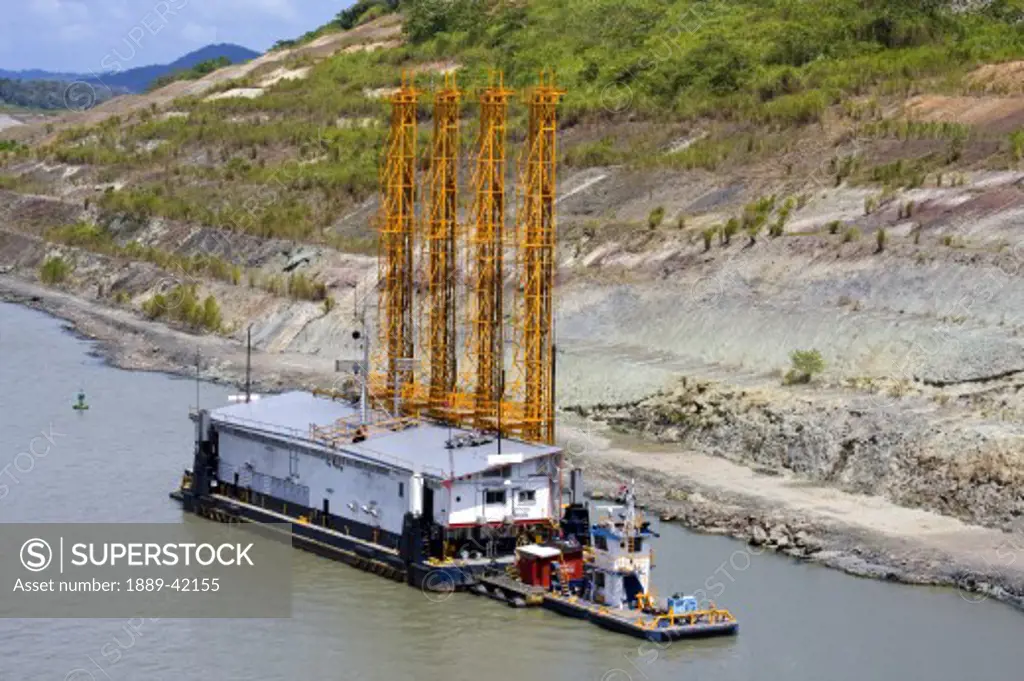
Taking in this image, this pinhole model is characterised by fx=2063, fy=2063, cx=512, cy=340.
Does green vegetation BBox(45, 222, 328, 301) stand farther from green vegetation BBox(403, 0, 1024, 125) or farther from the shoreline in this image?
green vegetation BBox(403, 0, 1024, 125)

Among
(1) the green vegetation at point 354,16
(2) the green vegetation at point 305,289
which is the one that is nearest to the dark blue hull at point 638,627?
(2) the green vegetation at point 305,289

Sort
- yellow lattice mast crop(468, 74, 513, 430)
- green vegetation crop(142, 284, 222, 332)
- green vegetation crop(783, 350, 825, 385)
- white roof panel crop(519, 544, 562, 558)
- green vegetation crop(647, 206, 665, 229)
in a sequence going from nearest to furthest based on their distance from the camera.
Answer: white roof panel crop(519, 544, 562, 558)
yellow lattice mast crop(468, 74, 513, 430)
green vegetation crop(783, 350, 825, 385)
green vegetation crop(647, 206, 665, 229)
green vegetation crop(142, 284, 222, 332)

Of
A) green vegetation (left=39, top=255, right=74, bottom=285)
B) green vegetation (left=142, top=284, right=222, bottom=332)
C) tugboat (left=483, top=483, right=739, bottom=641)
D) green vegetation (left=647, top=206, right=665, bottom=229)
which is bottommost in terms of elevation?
tugboat (left=483, top=483, right=739, bottom=641)

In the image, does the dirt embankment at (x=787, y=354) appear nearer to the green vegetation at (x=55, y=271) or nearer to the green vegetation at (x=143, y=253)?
the green vegetation at (x=143, y=253)

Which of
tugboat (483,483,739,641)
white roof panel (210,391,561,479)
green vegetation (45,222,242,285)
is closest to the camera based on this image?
tugboat (483,483,739,641)

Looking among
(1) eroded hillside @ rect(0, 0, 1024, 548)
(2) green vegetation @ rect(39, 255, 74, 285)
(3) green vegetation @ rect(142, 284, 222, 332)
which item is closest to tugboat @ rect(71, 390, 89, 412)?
(1) eroded hillside @ rect(0, 0, 1024, 548)

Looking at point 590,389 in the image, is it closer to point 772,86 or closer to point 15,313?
point 772,86

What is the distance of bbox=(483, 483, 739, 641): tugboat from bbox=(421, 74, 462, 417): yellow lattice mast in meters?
9.08

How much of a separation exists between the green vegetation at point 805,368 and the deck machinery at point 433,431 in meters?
11.1

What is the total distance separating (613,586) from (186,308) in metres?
51.0

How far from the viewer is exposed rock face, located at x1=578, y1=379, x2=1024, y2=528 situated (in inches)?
1900

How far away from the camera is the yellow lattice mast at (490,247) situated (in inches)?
1900

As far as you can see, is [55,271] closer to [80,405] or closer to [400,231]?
[80,405]

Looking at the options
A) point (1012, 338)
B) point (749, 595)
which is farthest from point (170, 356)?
point (749, 595)
